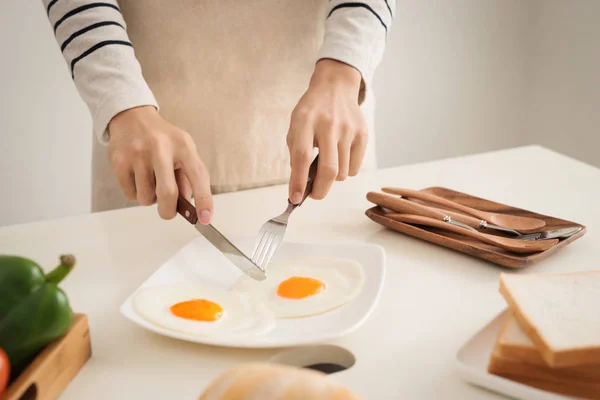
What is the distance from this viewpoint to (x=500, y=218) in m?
1.15

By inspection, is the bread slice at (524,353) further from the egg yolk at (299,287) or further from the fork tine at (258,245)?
the fork tine at (258,245)

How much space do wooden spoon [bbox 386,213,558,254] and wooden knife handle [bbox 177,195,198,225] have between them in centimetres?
40

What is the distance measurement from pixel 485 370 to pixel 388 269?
34cm

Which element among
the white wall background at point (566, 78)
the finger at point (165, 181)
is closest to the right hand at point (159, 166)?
the finger at point (165, 181)

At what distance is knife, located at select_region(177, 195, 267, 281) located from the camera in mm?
977

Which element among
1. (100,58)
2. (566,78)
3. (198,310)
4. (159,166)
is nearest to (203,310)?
(198,310)

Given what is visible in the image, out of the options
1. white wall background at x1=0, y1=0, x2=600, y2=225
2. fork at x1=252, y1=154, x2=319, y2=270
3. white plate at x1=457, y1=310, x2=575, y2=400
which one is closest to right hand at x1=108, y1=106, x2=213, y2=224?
A: fork at x1=252, y1=154, x2=319, y2=270

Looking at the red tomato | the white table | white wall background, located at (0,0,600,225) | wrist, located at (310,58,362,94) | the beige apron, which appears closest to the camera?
the red tomato

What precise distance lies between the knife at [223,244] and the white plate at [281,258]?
0.02 metres

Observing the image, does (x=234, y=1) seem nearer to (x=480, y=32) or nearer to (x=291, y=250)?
(x=291, y=250)

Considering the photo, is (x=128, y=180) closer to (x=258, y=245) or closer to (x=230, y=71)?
(x=258, y=245)

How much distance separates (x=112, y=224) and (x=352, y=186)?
1.82 ft

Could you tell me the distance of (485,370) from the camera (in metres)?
0.71

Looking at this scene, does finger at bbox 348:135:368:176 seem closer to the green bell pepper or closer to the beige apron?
the beige apron
